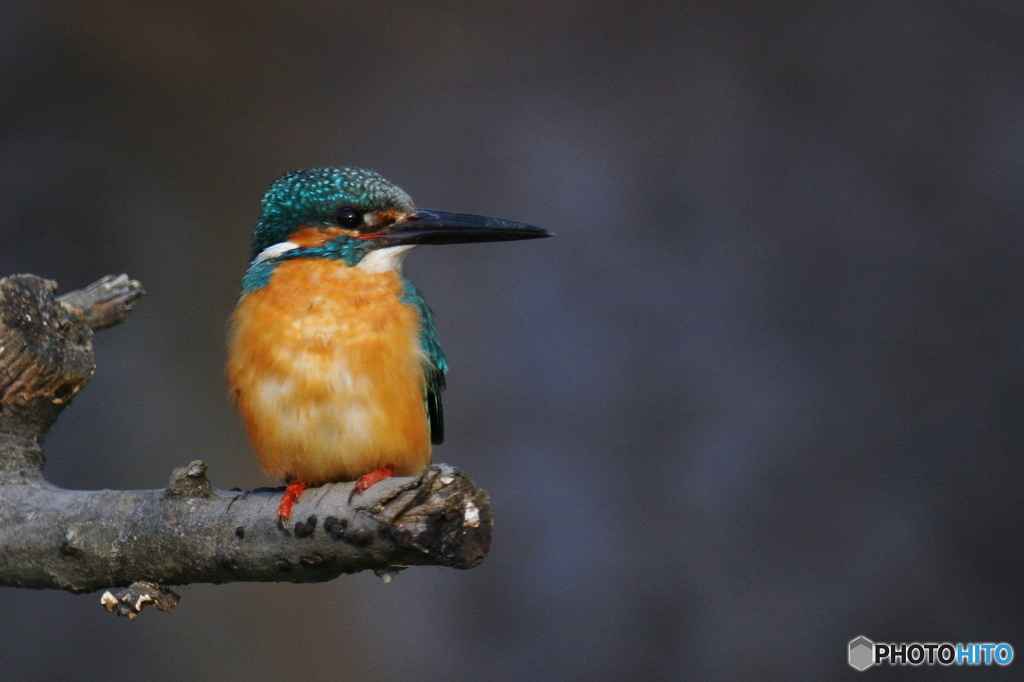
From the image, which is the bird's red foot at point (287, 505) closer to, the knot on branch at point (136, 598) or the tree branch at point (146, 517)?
the tree branch at point (146, 517)

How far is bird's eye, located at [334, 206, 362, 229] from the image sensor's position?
→ 2096mm

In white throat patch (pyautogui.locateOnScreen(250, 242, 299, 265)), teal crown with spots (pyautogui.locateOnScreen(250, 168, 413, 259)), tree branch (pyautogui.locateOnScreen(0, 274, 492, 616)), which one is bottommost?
tree branch (pyautogui.locateOnScreen(0, 274, 492, 616))

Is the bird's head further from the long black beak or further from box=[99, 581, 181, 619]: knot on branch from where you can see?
box=[99, 581, 181, 619]: knot on branch

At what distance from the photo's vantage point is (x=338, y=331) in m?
1.96

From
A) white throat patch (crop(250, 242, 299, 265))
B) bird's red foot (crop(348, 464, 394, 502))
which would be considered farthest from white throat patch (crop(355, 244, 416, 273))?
bird's red foot (crop(348, 464, 394, 502))

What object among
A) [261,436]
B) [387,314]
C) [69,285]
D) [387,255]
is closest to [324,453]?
[261,436]

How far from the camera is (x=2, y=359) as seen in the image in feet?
6.44

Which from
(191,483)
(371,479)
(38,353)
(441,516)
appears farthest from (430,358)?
(441,516)

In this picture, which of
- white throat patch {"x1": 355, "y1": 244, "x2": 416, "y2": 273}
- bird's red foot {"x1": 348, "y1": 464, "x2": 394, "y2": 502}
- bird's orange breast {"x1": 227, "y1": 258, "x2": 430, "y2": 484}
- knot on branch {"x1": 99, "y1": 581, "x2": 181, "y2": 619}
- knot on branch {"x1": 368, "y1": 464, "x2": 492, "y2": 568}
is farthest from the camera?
white throat patch {"x1": 355, "y1": 244, "x2": 416, "y2": 273}

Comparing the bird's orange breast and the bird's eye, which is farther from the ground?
the bird's eye

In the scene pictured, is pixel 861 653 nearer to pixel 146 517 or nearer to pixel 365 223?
pixel 365 223

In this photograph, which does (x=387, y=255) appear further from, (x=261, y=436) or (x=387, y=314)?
(x=261, y=436)

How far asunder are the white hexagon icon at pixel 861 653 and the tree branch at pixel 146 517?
7.42ft

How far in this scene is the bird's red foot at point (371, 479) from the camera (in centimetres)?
148
